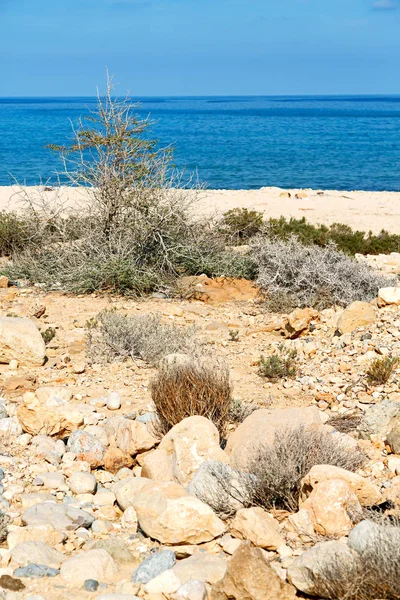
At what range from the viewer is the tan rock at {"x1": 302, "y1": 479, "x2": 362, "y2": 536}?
3.94 m

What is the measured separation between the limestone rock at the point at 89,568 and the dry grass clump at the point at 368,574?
1105 mm

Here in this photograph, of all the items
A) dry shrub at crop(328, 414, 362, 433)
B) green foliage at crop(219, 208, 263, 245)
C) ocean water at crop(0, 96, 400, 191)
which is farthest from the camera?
ocean water at crop(0, 96, 400, 191)

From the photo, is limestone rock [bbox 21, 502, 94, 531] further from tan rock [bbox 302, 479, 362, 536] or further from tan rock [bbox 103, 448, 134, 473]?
tan rock [bbox 302, 479, 362, 536]

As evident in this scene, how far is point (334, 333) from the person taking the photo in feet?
26.3

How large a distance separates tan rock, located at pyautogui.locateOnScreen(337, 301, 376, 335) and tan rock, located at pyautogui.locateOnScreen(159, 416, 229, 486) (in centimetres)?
318

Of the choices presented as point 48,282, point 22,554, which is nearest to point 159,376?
point 22,554

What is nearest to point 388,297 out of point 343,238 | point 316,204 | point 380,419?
point 380,419

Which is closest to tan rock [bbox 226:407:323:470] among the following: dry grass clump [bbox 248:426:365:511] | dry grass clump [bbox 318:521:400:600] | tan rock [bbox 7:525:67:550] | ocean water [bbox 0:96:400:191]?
dry grass clump [bbox 248:426:365:511]

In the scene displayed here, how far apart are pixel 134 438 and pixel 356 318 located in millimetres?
3440

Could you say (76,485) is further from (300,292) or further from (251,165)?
(251,165)

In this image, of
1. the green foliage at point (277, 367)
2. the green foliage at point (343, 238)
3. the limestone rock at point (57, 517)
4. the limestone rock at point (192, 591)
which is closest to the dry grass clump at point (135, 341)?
the green foliage at point (277, 367)

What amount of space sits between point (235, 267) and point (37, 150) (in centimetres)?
3600

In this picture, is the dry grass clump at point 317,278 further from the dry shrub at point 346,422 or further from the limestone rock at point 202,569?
the limestone rock at point 202,569

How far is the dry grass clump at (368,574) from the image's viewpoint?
317cm
